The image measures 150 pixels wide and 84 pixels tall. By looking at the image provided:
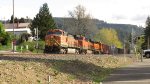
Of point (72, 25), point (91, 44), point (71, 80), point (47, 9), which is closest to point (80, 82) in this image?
point (71, 80)

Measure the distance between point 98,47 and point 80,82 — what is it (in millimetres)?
64262

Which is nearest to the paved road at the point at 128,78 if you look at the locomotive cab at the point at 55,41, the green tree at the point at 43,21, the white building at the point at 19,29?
the locomotive cab at the point at 55,41

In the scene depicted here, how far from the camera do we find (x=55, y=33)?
174 ft

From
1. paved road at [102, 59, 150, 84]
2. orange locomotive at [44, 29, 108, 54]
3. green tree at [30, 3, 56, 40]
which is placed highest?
green tree at [30, 3, 56, 40]

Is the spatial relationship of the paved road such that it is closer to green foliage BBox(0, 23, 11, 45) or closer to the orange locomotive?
the orange locomotive

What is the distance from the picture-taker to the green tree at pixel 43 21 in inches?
4788

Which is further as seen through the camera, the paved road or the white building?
the white building

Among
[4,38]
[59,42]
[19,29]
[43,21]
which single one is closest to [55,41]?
[59,42]

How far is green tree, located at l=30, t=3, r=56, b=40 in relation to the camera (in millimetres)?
121625

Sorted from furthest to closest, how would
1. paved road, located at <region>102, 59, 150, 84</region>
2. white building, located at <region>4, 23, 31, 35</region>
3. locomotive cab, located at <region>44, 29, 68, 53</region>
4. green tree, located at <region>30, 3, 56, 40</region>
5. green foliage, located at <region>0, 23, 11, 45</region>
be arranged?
white building, located at <region>4, 23, 31, 35</region> → green tree, located at <region>30, 3, 56, 40</region> → green foliage, located at <region>0, 23, 11, 45</region> → locomotive cab, located at <region>44, 29, 68, 53</region> → paved road, located at <region>102, 59, 150, 84</region>

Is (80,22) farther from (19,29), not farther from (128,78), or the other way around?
(128,78)

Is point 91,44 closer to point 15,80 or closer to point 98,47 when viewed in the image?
point 98,47

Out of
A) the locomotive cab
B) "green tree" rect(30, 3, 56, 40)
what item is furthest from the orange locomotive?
"green tree" rect(30, 3, 56, 40)

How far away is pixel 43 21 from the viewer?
12388 cm
